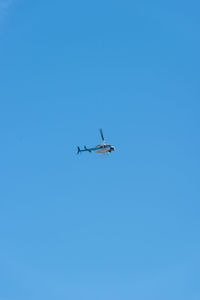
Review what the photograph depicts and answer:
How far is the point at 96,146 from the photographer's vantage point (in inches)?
6506

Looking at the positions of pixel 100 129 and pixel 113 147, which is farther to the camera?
pixel 100 129

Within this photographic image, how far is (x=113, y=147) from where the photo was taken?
16150 centimetres

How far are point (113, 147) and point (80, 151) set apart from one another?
1572cm

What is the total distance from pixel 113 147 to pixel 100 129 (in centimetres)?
1481

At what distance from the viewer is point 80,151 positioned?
171 meters

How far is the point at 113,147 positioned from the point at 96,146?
7141mm

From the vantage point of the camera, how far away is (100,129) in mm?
173750

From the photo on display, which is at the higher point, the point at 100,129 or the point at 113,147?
the point at 100,129

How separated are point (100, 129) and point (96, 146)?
35.6 feet

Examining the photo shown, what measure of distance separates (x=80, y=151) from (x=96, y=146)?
28.9 ft
